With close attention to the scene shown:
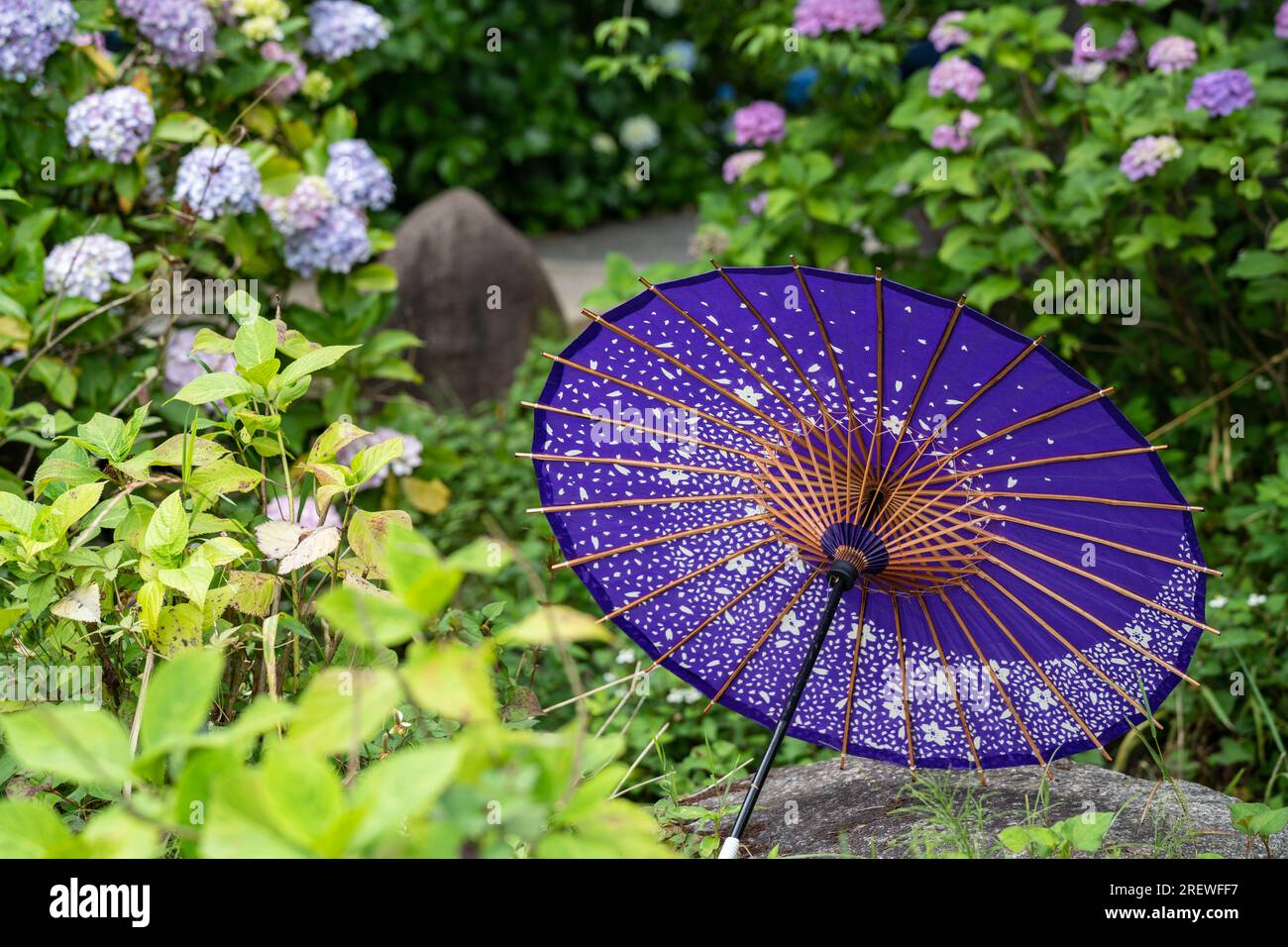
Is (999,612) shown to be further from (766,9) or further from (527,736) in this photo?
(766,9)

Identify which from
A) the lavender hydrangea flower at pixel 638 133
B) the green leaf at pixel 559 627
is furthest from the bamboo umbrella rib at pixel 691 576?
the lavender hydrangea flower at pixel 638 133

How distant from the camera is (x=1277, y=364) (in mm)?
3352

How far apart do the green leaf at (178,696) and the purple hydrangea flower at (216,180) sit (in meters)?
1.84

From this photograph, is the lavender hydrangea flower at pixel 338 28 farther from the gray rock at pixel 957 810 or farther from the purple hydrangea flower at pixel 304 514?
the gray rock at pixel 957 810

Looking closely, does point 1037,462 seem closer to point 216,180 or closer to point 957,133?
point 216,180

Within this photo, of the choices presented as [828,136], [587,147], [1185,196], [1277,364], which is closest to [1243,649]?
[1277,364]

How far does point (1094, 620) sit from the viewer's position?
1.64 m

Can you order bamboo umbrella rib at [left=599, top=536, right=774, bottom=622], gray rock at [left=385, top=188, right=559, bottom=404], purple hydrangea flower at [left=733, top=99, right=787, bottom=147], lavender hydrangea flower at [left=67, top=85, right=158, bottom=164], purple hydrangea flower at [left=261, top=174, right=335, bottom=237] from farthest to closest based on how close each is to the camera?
gray rock at [left=385, top=188, right=559, bottom=404], purple hydrangea flower at [left=733, top=99, right=787, bottom=147], purple hydrangea flower at [left=261, top=174, right=335, bottom=237], lavender hydrangea flower at [left=67, top=85, right=158, bottom=164], bamboo umbrella rib at [left=599, top=536, right=774, bottom=622]

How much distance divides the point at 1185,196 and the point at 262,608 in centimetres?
295

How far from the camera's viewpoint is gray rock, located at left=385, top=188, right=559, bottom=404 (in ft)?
15.3

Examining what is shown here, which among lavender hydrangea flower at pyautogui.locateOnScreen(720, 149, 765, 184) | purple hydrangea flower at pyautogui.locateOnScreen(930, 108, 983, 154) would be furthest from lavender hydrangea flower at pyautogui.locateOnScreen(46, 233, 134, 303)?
purple hydrangea flower at pyautogui.locateOnScreen(930, 108, 983, 154)

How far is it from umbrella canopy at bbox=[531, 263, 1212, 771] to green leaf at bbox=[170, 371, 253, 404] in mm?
463

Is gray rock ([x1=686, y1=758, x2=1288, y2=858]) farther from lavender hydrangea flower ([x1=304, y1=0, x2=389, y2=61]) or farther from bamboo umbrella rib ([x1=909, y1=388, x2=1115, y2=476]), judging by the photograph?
lavender hydrangea flower ([x1=304, y1=0, x2=389, y2=61])
